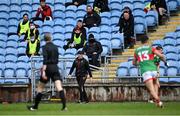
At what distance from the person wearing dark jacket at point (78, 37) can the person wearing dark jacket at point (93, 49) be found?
3.54 feet

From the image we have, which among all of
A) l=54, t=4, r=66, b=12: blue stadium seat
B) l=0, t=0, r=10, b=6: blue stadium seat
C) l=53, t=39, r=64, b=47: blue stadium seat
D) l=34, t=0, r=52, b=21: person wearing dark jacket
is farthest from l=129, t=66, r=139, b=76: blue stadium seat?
l=0, t=0, r=10, b=6: blue stadium seat

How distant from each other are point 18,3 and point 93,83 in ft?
31.6

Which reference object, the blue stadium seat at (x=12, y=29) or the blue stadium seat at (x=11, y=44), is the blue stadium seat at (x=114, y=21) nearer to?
the blue stadium seat at (x=11, y=44)

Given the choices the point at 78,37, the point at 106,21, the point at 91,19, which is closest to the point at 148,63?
the point at 78,37

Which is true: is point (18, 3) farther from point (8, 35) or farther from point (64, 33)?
point (64, 33)

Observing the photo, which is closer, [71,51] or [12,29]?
[71,51]

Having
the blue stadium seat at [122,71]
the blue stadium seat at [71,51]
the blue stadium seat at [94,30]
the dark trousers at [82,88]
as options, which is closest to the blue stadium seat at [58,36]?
the blue stadium seat at [94,30]

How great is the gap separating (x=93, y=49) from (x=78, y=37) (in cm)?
186

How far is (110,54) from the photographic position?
83.3ft

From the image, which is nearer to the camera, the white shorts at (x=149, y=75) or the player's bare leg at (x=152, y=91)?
the player's bare leg at (x=152, y=91)

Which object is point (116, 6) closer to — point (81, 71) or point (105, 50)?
point (105, 50)

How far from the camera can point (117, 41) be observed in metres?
25.4

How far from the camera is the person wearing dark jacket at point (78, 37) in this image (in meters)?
25.8

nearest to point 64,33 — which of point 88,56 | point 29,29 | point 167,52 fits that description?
point 29,29
